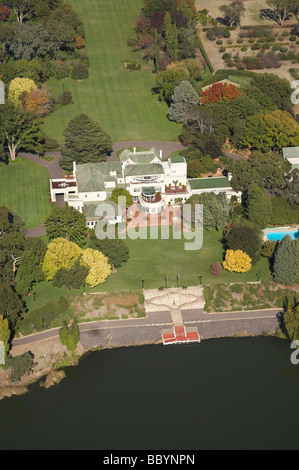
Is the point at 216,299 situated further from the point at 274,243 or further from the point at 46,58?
the point at 46,58

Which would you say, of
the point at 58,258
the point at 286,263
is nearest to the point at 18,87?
the point at 58,258

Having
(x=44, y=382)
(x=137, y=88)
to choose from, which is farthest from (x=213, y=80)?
(x=44, y=382)

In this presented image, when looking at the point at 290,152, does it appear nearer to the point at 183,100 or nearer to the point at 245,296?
the point at 183,100

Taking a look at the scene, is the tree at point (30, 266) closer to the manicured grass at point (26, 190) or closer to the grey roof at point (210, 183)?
the manicured grass at point (26, 190)

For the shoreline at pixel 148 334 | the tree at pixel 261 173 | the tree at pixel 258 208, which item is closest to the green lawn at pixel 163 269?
the tree at pixel 258 208

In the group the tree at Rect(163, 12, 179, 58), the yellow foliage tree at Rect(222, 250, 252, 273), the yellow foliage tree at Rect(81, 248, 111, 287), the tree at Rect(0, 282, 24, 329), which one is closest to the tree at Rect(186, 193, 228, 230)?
the yellow foliage tree at Rect(222, 250, 252, 273)
